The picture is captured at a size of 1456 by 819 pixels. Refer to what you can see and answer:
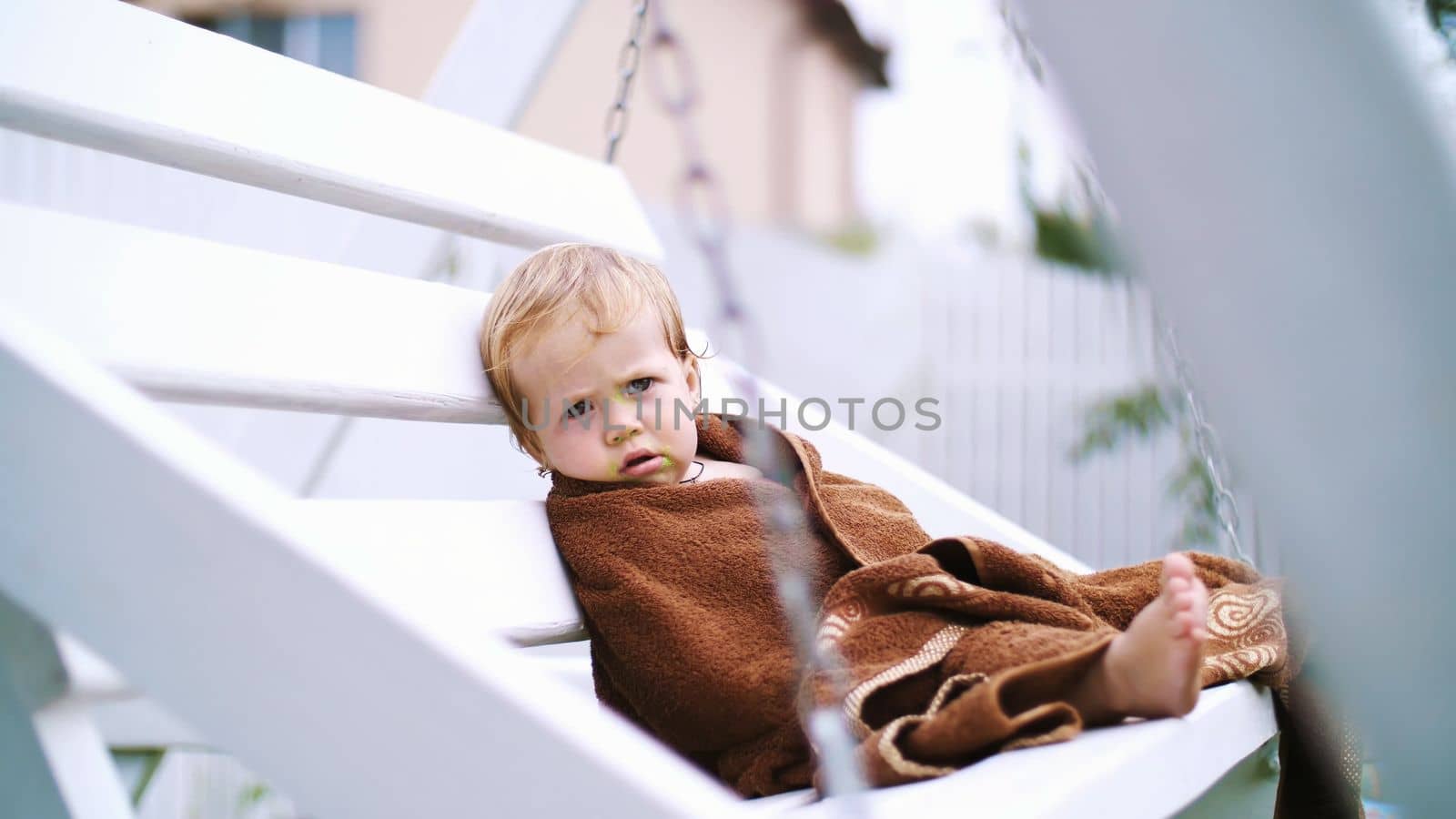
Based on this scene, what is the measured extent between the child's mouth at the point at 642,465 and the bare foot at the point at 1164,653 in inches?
18.1

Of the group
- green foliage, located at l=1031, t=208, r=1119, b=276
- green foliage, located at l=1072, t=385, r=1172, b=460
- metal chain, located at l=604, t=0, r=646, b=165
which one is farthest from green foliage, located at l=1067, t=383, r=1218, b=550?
metal chain, located at l=604, t=0, r=646, b=165

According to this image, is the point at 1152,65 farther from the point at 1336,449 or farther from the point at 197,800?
the point at 197,800

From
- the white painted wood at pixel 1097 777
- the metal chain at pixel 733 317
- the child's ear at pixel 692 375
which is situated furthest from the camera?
the child's ear at pixel 692 375

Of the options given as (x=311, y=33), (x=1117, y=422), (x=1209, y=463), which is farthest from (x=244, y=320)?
(x=311, y=33)

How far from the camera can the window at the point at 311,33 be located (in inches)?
163

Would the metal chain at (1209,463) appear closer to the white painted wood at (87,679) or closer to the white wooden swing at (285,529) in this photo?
the white wooden swing at (285,529)

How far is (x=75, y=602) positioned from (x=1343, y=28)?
53 centimetres

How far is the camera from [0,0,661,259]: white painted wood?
34.6 inches

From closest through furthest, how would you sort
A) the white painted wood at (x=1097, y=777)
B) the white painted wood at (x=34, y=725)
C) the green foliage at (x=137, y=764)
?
the white painted wood at (x=1097, y=777)
the white painted wood at (x=34, y=725)
the green foliage at (x=137, y=764)

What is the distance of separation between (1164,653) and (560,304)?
571 mm

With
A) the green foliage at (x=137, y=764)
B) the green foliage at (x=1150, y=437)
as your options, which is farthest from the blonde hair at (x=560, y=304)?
the green foliage at (x=1150, y=437)

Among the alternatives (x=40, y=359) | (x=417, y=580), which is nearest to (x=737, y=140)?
(x=417, y=580)

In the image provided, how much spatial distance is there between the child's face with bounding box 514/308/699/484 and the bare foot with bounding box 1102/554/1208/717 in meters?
0.47

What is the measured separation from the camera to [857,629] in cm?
78
